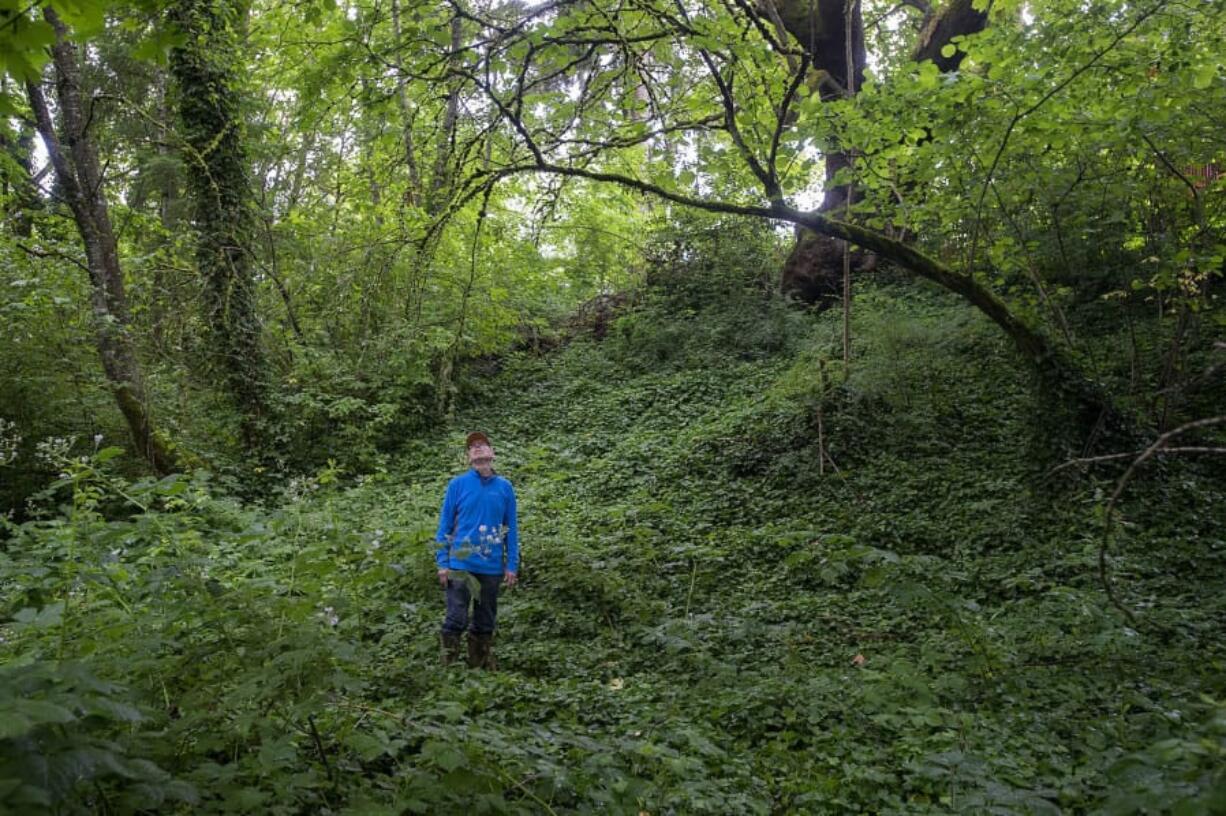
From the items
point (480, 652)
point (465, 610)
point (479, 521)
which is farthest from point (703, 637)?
point (479, 521)

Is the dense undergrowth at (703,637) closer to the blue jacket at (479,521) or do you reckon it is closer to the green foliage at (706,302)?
the blue jacket at (479,521)

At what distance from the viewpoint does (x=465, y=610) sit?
5.50m

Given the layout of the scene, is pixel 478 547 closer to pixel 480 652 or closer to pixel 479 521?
pixel 479 521

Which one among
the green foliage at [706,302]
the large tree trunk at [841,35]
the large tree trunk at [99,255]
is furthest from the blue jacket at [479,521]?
the green foliage at [706,302]

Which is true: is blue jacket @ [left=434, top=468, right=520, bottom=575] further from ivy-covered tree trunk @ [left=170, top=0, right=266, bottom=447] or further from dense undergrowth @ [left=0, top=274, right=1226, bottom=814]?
ivy-covered tree trunk @ [left=170, top=0, right=266, bottom=447]

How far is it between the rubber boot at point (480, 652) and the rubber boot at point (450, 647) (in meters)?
0.09

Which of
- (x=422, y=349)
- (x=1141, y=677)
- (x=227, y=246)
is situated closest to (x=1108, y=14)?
(x=1141, y=677)

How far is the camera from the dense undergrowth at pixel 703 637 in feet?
8.37

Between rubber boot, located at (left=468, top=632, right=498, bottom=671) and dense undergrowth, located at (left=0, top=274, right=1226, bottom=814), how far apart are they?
0.66ft

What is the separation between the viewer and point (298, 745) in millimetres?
3023

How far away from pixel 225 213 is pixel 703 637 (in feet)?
35.6

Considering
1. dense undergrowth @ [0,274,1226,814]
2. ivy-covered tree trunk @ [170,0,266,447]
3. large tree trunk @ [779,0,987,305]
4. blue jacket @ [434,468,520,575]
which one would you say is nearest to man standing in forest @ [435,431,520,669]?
blue jacket @ [434,468,520,575]

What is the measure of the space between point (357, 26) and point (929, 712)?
562cm

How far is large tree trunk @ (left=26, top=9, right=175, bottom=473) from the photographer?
10.0 m
